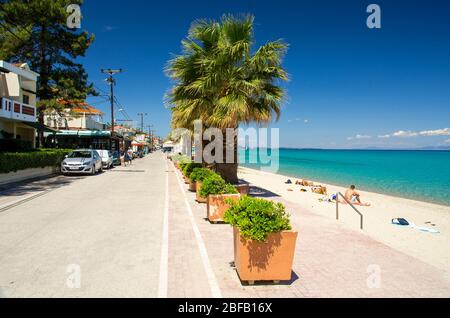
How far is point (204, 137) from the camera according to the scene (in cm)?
1460

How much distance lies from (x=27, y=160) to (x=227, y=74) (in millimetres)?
13361

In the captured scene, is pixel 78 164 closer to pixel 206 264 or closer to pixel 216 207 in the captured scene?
pixel 216 207

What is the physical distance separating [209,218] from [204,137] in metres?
5.99

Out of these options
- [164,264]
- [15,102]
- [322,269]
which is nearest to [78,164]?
[15,102]

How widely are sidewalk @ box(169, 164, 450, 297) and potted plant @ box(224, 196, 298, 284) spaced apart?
0.20m

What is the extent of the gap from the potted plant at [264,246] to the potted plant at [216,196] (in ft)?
12.3

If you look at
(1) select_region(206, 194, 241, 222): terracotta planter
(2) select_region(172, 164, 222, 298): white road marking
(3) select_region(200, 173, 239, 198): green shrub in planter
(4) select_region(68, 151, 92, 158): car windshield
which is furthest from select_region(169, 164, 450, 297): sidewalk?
(4) select_region(68, 151, 92, 158): car windshield

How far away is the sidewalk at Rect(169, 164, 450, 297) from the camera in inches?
189

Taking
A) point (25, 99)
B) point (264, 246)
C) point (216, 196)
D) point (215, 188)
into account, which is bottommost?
point (264, 246)

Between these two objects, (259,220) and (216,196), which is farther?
(216,196)

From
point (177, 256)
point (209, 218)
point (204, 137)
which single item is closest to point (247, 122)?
point (204, 137)

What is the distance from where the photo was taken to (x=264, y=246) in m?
4.98
